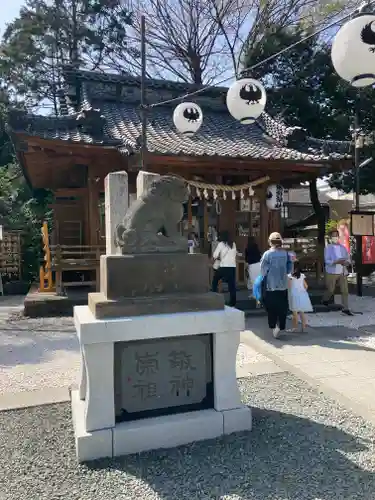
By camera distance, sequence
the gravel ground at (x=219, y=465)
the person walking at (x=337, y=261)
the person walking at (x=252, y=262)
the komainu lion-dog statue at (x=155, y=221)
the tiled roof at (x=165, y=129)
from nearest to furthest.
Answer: the gravel ground at (x=219, y=465) → the komainu lion-dog statue at (x=155, y=221) → the person walking at (x=337, y=261) → the person walking at (x=252, y=262) → the tiled roof at (x=165, y=129)

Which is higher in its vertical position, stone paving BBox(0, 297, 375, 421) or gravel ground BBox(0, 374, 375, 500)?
stone paving BBox(0, 297, 375, 421)

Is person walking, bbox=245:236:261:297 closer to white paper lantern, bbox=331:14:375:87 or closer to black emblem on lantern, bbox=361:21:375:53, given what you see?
white paper lantern, bbox=331:14:375:87

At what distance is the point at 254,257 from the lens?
9.45m

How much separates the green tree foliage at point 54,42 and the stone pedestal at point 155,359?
20.2 m

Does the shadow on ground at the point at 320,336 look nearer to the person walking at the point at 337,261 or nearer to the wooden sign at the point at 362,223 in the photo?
the person walking at the point at 337,261

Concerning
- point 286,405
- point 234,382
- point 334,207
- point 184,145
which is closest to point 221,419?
point 234,382

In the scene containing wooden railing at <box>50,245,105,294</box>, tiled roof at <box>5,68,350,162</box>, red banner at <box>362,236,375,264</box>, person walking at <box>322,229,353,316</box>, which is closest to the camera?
person walking at <box>322,229,353,316</box>

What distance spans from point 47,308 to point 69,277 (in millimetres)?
3219

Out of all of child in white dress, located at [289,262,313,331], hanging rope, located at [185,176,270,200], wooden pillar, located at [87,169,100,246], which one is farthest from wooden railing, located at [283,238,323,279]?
wooden pillar, located at [87,169,100,246]

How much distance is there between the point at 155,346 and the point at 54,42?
22454 millimetres

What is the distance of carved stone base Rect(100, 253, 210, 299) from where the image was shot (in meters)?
3.33

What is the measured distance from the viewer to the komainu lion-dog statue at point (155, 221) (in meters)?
3.50

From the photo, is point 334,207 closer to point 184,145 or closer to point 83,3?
point 184,145

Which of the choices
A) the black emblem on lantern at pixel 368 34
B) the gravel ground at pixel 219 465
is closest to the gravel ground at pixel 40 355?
the gravel ground at pixel 219 465
